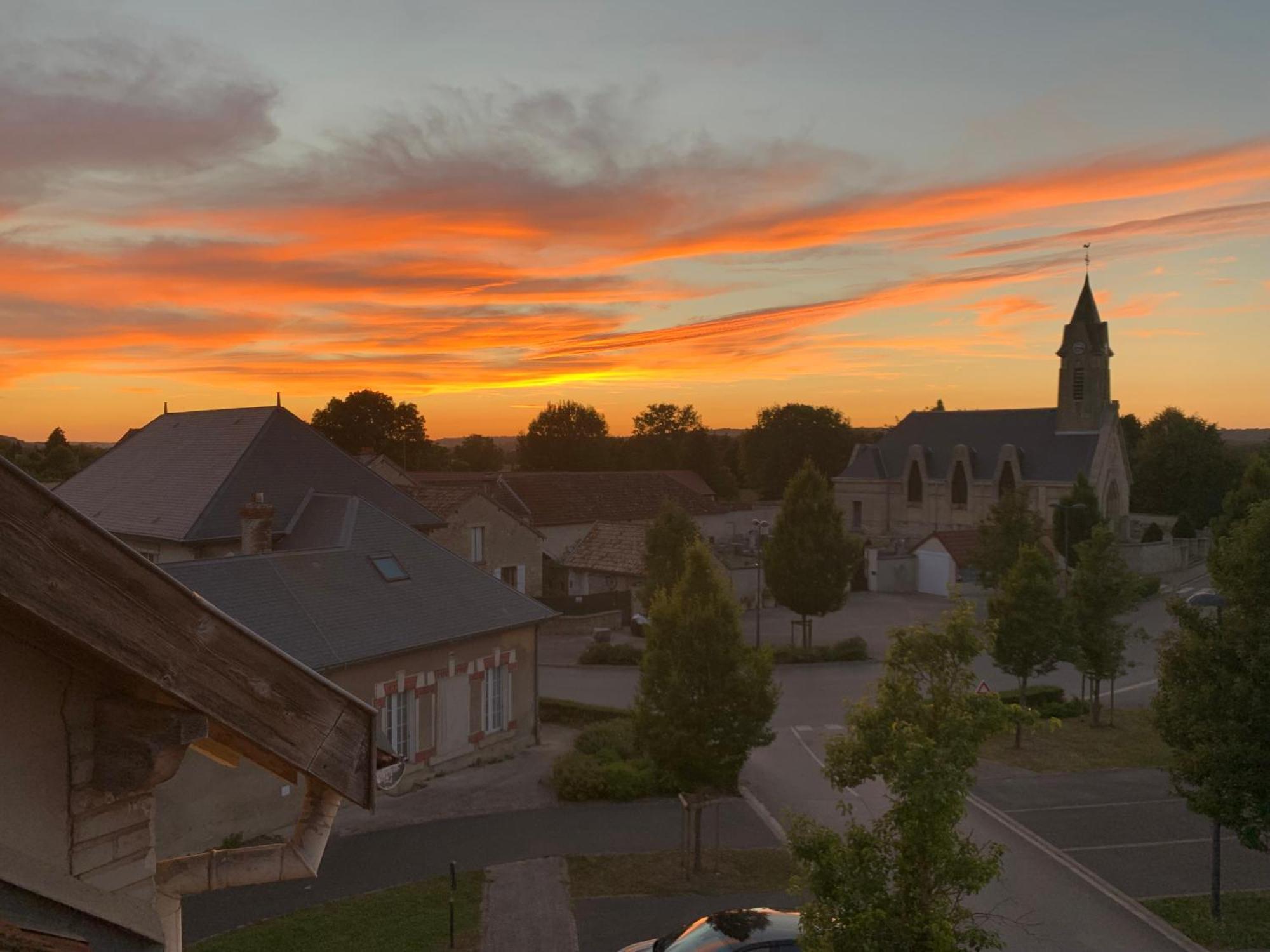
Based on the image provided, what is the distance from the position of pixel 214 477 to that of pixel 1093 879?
29.2 metres

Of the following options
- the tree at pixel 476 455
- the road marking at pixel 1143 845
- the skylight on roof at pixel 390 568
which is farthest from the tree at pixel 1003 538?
the tree at pixel 476 455

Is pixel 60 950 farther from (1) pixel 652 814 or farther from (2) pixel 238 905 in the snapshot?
(1) pixel 652 814

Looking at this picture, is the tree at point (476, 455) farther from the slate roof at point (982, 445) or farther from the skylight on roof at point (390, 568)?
the skylight on roof at point (390, 568)

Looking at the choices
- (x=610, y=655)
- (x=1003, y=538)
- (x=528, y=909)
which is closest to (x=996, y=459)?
(x=1003, y=538)

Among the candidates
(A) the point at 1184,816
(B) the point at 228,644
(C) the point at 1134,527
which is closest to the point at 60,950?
(B) the point at 228,644

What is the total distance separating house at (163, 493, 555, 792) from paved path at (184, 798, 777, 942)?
3003mm

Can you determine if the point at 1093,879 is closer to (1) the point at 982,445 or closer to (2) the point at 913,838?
(2) the point at 913,838

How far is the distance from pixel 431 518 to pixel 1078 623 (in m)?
23.9

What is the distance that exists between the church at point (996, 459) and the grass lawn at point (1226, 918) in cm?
4620

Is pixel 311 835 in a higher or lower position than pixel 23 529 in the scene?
lower

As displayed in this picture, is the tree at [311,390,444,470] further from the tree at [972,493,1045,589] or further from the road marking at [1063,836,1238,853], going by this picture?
the road marking at [1063,836,1238,853]

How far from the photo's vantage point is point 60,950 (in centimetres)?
246

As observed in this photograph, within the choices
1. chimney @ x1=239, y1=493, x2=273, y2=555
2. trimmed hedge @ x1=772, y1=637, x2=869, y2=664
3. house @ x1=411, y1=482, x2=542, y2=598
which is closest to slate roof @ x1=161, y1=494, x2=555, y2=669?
chimney @ x1=239, y1=493, x2=273, y2=555

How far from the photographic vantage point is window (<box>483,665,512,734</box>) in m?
23.8
